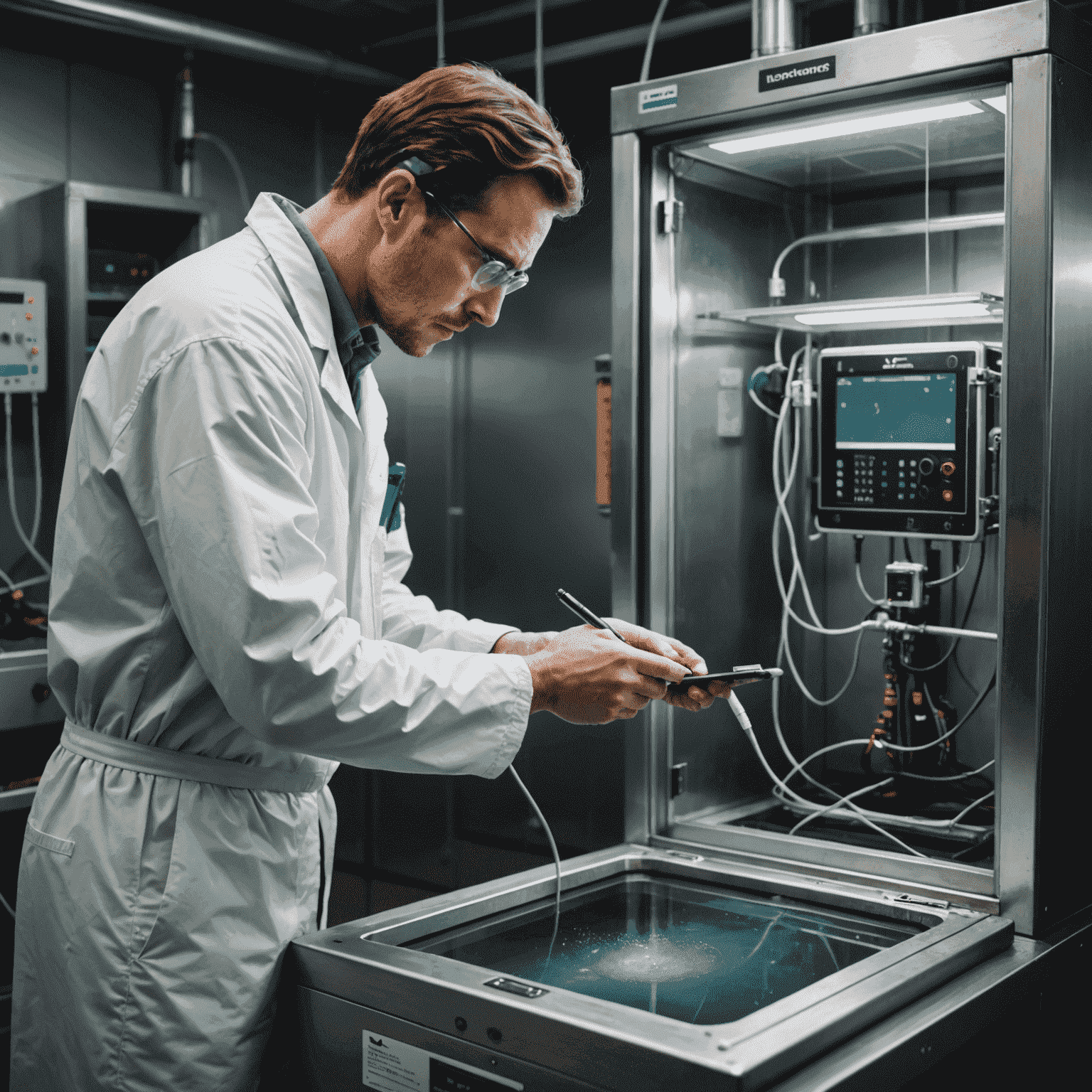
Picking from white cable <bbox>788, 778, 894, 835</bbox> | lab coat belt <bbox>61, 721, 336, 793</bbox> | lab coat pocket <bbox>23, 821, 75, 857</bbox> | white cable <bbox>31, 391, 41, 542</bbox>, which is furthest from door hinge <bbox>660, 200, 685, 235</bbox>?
white cable <bbox>31, 391, 41, 542</bbox>

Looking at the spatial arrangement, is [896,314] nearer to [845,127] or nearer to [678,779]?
[845,127]

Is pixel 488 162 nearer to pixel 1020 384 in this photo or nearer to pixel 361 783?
pixel 1020 384

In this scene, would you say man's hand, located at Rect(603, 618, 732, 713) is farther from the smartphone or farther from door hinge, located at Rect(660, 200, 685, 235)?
door hinge, located at Rect(660, 200, 685, 235)

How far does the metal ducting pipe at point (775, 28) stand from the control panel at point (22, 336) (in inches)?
74.0

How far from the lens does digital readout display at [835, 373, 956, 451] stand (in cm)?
205

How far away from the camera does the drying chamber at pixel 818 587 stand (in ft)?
4.49

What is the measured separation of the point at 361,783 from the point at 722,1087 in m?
2.64

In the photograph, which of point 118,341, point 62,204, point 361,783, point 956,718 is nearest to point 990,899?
point 956,718

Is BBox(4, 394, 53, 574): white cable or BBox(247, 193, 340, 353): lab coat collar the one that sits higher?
BBox(247, 193, 340, 353): lab coat collar

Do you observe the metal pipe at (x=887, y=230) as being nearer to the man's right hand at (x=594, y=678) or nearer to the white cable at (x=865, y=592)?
the white cable at (x=865, y=592)

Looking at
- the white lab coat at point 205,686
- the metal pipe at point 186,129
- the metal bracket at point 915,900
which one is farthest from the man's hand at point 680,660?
the metal pipe at point 186,129

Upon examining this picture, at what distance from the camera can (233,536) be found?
1.18m

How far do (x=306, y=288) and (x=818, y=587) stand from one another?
1.41m

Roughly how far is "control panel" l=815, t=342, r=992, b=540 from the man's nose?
0.86m
